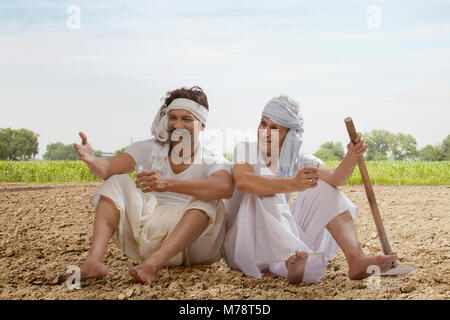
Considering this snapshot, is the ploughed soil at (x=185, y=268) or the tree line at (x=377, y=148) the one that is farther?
the tree line at (x=377, y=148)

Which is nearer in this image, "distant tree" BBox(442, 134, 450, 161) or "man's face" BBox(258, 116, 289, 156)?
"man's face" BBox(258, 116, 289, 156)

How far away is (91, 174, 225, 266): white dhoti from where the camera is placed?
2.81 metres

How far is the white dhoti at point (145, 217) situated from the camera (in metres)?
2.81

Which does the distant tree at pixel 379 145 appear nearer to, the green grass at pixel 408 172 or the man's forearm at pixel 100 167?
the green grass at pixel 408 172

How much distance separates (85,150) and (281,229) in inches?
48.3

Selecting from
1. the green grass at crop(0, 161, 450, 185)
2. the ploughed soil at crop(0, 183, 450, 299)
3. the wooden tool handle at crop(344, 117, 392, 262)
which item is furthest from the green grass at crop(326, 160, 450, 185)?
the wooden tool handle at crop(344, 117, 392, 262)

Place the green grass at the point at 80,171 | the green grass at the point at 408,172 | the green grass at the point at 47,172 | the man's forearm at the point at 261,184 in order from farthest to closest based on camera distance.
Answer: the green grass at the point at 47,172 → the green grass at the point at 80,171 → the green grass at the point at 408,172 → the man's forearm at the point at 261,184

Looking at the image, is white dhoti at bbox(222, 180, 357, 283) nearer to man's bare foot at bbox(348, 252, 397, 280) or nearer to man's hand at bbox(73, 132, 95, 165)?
man's bare foot at bbox(348, 252, 397, 280)

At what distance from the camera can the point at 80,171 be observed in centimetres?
1005

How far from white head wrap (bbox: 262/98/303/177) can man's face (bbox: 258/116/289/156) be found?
0.03 m

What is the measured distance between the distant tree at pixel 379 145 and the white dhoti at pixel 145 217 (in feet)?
25.9

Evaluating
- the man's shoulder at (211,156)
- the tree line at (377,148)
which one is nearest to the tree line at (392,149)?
the tree line at (377,148)
